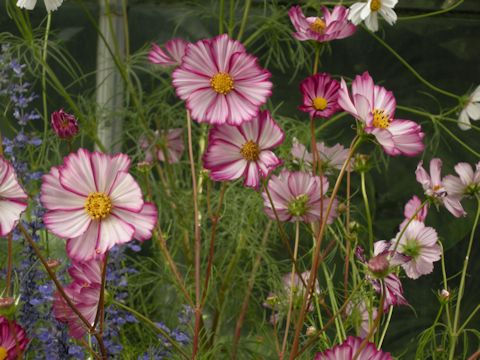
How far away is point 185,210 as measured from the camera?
1093 mm

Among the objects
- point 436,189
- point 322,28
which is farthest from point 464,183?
point 322,28

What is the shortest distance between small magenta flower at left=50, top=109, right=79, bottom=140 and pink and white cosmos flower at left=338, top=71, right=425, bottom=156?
17cm

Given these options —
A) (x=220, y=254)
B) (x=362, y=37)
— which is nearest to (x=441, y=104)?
(x=362, y=37)

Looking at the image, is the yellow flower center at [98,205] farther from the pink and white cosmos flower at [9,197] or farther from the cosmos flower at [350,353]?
the cosmos flower at [350,353]

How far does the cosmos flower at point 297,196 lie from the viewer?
0.65m

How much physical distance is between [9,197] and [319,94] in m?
0.22

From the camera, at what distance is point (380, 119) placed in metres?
0.56

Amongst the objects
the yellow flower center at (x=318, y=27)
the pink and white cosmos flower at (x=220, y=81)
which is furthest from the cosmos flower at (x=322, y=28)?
the pink and white cosmos flower at (x=220, y=81)

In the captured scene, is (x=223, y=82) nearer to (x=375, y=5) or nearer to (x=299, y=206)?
(x=299, y=206)

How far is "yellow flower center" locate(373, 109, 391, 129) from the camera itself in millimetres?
554

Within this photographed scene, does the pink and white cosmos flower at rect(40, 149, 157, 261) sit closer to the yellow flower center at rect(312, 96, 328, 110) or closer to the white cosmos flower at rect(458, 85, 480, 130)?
the yellow flower center at rect(312, 96, 328, 110)

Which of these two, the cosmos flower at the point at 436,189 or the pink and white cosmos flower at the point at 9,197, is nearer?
the pink and white cosmos flower at the point at 9,197

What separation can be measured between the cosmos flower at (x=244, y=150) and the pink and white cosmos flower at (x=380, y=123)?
0.17ft

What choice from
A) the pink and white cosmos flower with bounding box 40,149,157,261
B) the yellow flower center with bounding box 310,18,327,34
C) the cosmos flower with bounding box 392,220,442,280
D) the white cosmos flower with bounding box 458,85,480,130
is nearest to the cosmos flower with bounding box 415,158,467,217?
the cosmos flower with bounding box 392,220,442,280
